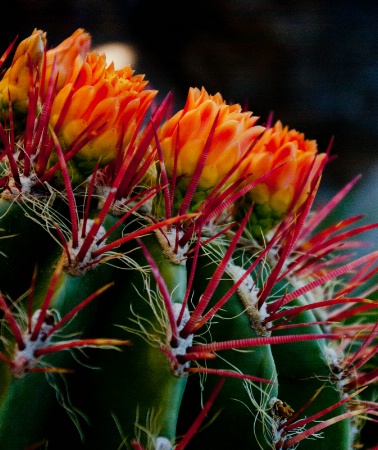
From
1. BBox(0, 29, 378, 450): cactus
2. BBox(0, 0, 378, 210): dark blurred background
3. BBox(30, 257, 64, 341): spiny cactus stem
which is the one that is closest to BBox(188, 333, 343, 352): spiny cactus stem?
BBox(0, 29, 378, 450): cactus

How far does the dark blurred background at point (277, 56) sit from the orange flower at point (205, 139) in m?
1.19

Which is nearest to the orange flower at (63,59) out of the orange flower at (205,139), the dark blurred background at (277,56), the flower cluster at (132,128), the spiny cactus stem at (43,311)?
the flower cluster at (132,128)

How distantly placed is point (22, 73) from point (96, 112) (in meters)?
0.11

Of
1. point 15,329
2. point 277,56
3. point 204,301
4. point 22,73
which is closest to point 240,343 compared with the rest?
point 204,301

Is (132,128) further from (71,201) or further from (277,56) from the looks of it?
(277,56)

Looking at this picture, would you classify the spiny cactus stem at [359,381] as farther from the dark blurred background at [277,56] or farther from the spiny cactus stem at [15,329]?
the dark blurred background at [277,56]

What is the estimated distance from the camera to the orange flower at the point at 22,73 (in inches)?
18.8

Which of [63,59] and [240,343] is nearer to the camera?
[240,343]

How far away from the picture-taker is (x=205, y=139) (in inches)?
17.3

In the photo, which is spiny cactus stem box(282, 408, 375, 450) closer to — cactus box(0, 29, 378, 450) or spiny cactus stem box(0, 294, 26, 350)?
cactus box(0, 29, 378, 450)

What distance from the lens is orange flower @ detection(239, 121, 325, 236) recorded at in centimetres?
50

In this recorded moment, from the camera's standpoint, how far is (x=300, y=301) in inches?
19.7

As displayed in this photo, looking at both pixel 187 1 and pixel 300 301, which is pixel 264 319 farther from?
pixel 187 1

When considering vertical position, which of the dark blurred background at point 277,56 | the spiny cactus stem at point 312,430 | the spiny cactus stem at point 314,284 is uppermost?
the dark blurred background at point 277,56
